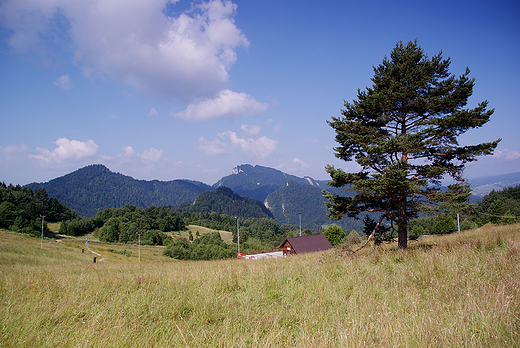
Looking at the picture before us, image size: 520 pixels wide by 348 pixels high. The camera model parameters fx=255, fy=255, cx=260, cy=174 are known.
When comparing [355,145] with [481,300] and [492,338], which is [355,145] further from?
[492,338]

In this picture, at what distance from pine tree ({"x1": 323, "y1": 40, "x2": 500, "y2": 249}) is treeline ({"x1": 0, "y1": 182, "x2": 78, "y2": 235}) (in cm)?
9865

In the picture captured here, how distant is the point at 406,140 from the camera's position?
30.5 ft

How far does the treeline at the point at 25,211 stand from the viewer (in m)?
80.1

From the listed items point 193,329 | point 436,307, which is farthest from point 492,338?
point 193,329

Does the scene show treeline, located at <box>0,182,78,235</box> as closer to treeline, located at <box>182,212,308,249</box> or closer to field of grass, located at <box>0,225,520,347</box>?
treeline, located at <box>182,212,308,249</box>

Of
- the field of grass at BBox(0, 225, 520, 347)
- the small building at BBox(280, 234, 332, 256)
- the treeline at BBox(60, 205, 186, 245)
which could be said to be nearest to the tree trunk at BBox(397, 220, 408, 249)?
the field of grass at BBox(0, 225, 520, 347)

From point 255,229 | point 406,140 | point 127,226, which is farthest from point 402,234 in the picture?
point 255,229

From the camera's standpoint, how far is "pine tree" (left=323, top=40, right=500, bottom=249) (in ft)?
31.0

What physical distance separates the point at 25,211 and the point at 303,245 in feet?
343

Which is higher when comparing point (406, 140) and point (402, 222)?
point (406, 140)

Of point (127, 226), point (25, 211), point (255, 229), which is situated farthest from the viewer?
point (255, 229)

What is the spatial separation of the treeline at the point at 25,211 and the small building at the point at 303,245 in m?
79.0

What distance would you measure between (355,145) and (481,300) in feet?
27.6

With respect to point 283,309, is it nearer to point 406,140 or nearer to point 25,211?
point 406,140
